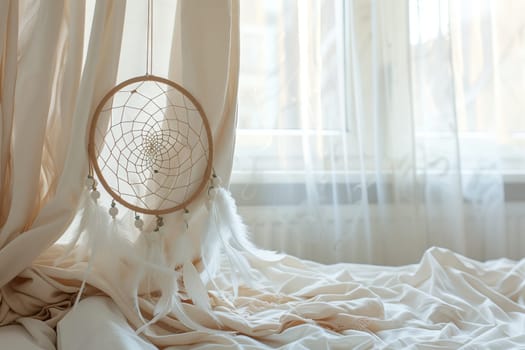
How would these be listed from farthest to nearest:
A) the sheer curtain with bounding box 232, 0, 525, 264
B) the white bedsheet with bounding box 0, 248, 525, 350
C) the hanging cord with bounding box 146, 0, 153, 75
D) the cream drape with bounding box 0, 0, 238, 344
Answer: the sheer curtain with bounding box 232, 0, 525, 264 < the hanging cord with bounding box 146, 0, 153, 75 < the cream drape with bounding box 0, 0, 238, 344 < the white bedsheet with bounding box 0, 248, 525, 350

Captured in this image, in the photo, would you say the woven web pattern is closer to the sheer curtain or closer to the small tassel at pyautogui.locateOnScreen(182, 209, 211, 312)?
the small tassel at pyautogui.locateOnScreen(182, 209, 211, 312)

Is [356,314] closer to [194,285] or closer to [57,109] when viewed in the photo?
[194,285]

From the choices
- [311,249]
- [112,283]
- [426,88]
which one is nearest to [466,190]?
[426,88]

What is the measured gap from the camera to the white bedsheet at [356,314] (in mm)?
950

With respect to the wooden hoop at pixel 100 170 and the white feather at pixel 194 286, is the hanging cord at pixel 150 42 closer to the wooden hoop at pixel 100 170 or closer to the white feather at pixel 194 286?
the wooden hoop at pixel 100 170

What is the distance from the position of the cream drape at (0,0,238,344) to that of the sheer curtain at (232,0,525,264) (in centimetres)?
69

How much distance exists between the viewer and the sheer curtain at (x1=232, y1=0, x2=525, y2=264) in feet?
6.07

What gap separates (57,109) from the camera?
114 cm

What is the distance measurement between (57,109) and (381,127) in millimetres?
1104

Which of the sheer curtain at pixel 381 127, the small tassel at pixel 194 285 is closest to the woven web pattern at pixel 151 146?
the small tassel at pixel 194 285

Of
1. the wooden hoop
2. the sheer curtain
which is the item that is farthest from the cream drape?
the sheer curtain

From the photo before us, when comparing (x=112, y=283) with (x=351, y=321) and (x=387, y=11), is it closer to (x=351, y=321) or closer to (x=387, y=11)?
(x=351, y=321)

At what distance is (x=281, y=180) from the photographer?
186 centimetres

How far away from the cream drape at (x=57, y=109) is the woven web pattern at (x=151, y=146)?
35 millimetres
